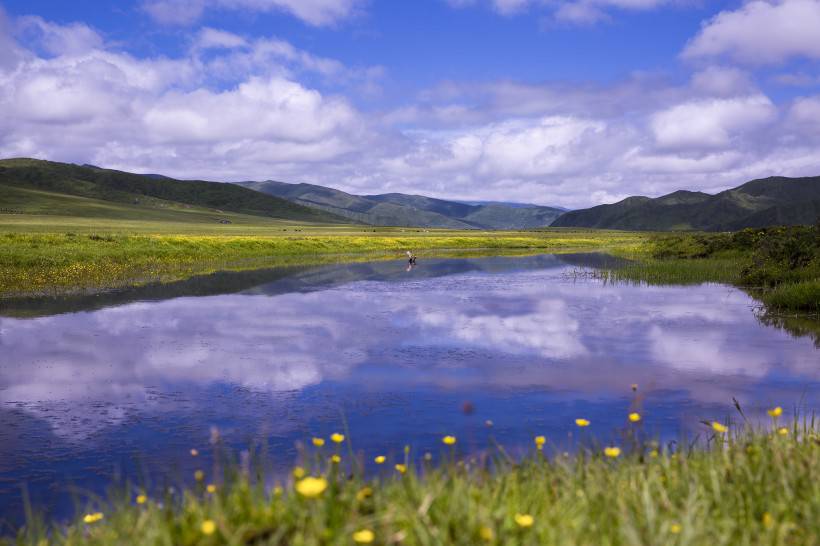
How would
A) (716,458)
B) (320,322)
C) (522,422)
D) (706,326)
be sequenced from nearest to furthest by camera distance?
(716,458) → (522,422) → (706,326) → (320,322)

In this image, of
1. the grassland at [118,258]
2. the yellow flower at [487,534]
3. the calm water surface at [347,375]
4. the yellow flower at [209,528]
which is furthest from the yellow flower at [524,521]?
the grassland at [118,258]

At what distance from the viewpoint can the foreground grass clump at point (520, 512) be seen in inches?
192

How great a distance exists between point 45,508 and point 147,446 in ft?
7.53

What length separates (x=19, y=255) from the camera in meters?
39.2

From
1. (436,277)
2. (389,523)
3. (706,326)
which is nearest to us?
(389,523)

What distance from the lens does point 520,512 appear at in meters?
5.55

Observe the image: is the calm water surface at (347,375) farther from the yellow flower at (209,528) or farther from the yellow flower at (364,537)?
the yellow flower at (364,537)

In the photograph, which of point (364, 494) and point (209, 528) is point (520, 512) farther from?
point (209, 528)

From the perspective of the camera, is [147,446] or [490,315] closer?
[147,446]

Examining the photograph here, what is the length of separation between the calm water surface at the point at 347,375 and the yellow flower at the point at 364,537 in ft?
8.86

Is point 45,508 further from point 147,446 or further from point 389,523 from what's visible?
point 389,523

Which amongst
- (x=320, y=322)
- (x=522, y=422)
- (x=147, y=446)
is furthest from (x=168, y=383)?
(x=320, y=322)

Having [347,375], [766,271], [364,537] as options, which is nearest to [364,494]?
[364,537]

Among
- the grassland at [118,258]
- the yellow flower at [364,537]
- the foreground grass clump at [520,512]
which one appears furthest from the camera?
the grassland at [118,258]
